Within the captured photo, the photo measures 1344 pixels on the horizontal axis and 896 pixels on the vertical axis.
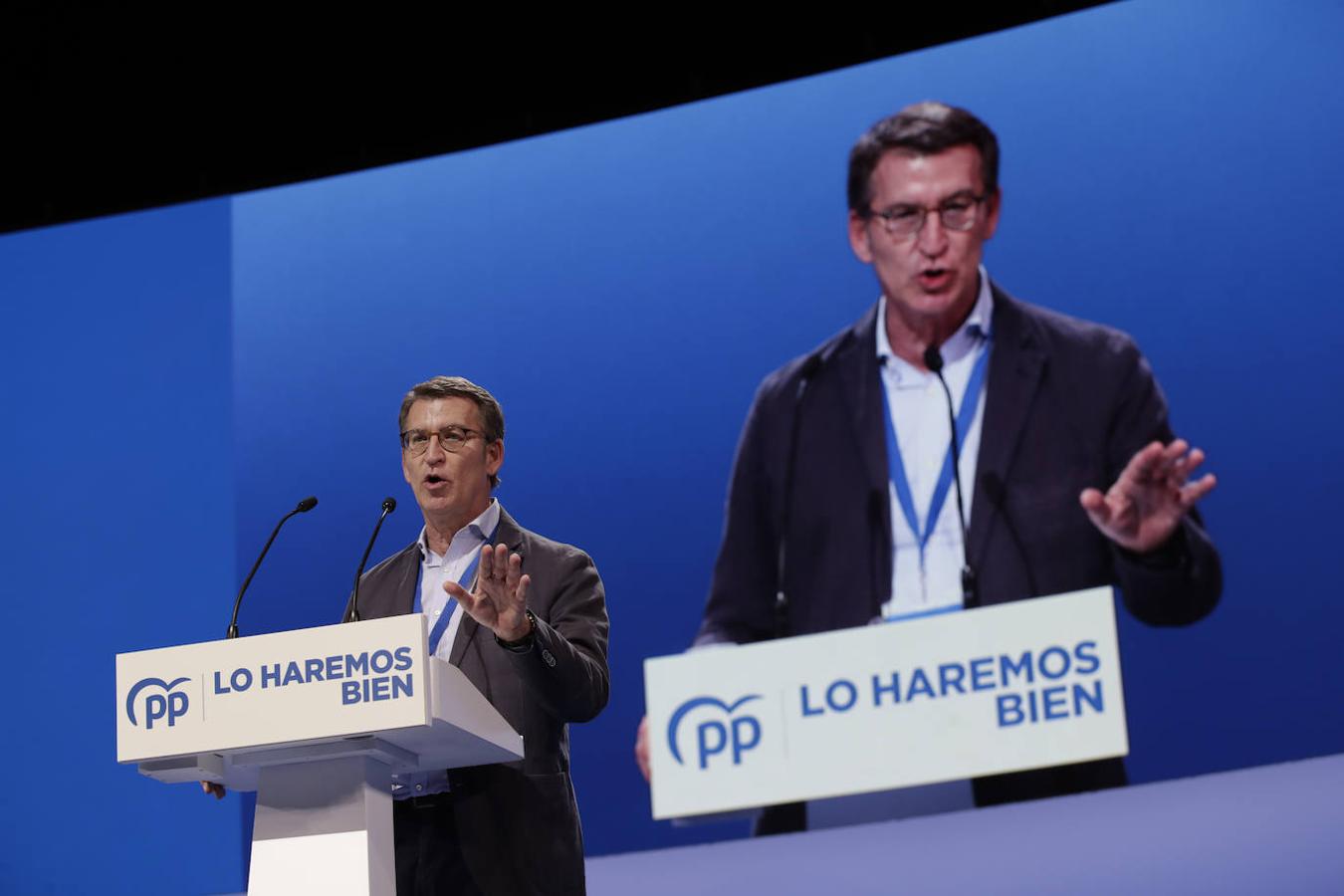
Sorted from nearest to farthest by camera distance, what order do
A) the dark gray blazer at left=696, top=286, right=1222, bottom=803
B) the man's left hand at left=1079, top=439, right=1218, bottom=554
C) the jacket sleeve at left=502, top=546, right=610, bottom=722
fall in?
the jacket sleeve at left=502, top=546, right=610, bottom=722 → the man's left hand at left=1079, top=439, right=1218, bottom=554 → the dark gray blazer at left=696, top=286, right=1222, bottom=803

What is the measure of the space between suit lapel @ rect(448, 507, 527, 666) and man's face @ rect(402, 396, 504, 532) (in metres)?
0.07

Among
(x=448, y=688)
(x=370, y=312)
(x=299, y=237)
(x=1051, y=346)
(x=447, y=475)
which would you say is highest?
(x=299, y=237)

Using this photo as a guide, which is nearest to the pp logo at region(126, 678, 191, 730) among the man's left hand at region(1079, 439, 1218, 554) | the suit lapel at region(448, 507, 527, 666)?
the suit lapel at region(448, 507, 527, 666)

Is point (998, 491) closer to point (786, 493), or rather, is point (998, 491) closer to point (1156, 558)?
point (1156, 558)

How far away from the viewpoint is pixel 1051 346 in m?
4.30

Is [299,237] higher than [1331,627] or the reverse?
higher

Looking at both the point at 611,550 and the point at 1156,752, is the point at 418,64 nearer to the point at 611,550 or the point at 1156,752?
the point at 611,550

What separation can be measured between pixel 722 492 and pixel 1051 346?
111cm

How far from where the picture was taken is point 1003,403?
13.9 feet

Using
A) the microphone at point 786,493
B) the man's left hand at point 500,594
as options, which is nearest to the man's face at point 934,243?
the microphone at point 786,493

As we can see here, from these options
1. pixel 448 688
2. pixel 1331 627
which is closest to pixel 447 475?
pixel 448 688

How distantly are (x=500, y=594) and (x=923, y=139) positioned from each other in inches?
111

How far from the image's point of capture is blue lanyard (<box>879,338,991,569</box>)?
4199 millimetres

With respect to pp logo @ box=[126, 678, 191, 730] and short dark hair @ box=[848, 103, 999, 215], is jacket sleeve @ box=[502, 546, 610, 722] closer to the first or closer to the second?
pp logo @ box=[126, 678, 191, 730]
